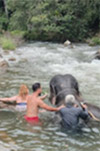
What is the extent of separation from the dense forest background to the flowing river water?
6188 mm

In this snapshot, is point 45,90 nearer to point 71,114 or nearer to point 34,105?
point 34,105

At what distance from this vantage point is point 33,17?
28359mm

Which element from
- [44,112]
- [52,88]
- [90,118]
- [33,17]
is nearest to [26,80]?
[52,88]

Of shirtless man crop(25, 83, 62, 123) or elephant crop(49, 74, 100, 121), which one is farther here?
elephant crop(49, 74, 100, 121)

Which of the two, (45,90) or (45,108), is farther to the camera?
(45,90)

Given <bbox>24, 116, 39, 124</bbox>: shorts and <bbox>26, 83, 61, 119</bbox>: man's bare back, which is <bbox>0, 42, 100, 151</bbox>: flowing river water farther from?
<bbox>26, 83, 61, 119</bbox>: man's bare back

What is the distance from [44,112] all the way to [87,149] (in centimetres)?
245

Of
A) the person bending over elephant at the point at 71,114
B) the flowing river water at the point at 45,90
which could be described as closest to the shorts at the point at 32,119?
the flowing river water at the point at 45,90

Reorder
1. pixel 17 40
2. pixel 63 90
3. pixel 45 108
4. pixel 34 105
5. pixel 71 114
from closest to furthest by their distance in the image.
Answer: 1. pixel 71 114
2. pixel 45 108
3. pixel 34 105
4. pixel 63 90
5. pixel 17 40

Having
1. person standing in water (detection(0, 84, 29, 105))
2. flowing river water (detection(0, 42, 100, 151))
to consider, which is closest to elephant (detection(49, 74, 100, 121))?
flowing river water (detection(0, 42, 100, 151))

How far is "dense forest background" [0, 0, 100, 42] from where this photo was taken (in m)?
28.7

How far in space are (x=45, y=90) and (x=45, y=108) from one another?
3.53 meters

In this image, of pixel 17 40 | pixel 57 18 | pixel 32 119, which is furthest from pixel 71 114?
pixel 57 18

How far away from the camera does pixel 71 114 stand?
7.33 m
